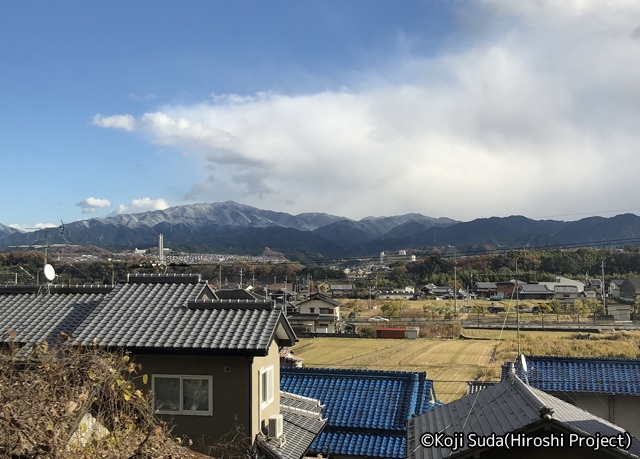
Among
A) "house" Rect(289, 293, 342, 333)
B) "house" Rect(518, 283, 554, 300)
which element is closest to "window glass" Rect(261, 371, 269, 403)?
"house" Rect(289, 293, 342, 333)

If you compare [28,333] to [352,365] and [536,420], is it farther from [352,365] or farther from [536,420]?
[352,365]

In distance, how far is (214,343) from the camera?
6.42m

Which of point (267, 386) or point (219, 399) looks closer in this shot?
point (219, 399)

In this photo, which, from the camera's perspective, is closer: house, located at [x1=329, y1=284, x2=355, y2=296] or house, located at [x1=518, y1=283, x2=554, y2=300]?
house, located at [x1=518, y1=283, x2=554, y2=300]

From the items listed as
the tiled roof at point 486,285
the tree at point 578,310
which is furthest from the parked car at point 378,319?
the tiled roof at point 486,285

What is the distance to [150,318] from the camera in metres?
7.11

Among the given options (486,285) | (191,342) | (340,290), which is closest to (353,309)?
(340,290)

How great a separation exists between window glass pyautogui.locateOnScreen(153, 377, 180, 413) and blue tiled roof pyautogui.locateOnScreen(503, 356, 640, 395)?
20.2ft

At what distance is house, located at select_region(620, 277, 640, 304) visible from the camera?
5678 cm

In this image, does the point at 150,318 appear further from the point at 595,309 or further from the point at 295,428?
the point at 595,309

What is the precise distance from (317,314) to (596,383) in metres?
37.4

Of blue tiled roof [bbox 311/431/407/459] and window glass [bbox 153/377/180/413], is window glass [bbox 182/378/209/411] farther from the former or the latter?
blue tiled roof [bbox 311/431/407/459]

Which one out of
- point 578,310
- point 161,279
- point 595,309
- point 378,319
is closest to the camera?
point 161,279

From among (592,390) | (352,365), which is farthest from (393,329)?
(592,390)
